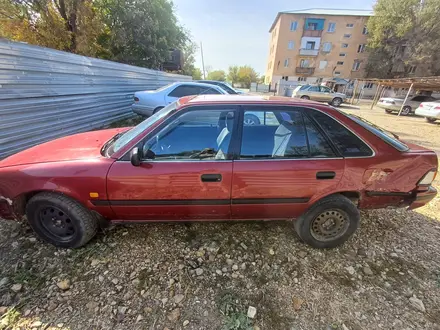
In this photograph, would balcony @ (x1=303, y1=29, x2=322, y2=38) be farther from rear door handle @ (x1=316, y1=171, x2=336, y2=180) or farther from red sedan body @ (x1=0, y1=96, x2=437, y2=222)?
rear door handle @ (x1=316, y1=171, x2=336, y2=180)

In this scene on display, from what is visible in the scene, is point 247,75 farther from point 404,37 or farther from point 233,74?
point 404,37

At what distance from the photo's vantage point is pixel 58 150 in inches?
88.3

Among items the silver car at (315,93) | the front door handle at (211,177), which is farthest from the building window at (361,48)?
the front door handle at (211,177)

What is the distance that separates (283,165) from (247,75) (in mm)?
55504

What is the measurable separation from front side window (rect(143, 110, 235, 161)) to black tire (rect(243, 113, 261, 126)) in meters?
0.14

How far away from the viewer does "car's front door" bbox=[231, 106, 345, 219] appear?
2.00 meters

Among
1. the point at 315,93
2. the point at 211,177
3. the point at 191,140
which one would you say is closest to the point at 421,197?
the point at 211,177

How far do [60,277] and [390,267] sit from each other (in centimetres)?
333

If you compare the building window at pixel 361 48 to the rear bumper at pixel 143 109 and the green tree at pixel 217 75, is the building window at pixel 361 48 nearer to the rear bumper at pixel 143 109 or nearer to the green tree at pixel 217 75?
the green tree at pixel 217 75

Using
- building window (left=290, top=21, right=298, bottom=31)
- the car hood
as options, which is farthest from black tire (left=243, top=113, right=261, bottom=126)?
building window (left=290, top=21, right=298, bottom=31)

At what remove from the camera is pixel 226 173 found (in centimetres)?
196

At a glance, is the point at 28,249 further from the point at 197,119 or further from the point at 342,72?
the point at 342,72

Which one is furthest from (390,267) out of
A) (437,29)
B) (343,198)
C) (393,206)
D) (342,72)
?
(342,72)

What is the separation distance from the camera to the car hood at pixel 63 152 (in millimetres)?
2036
